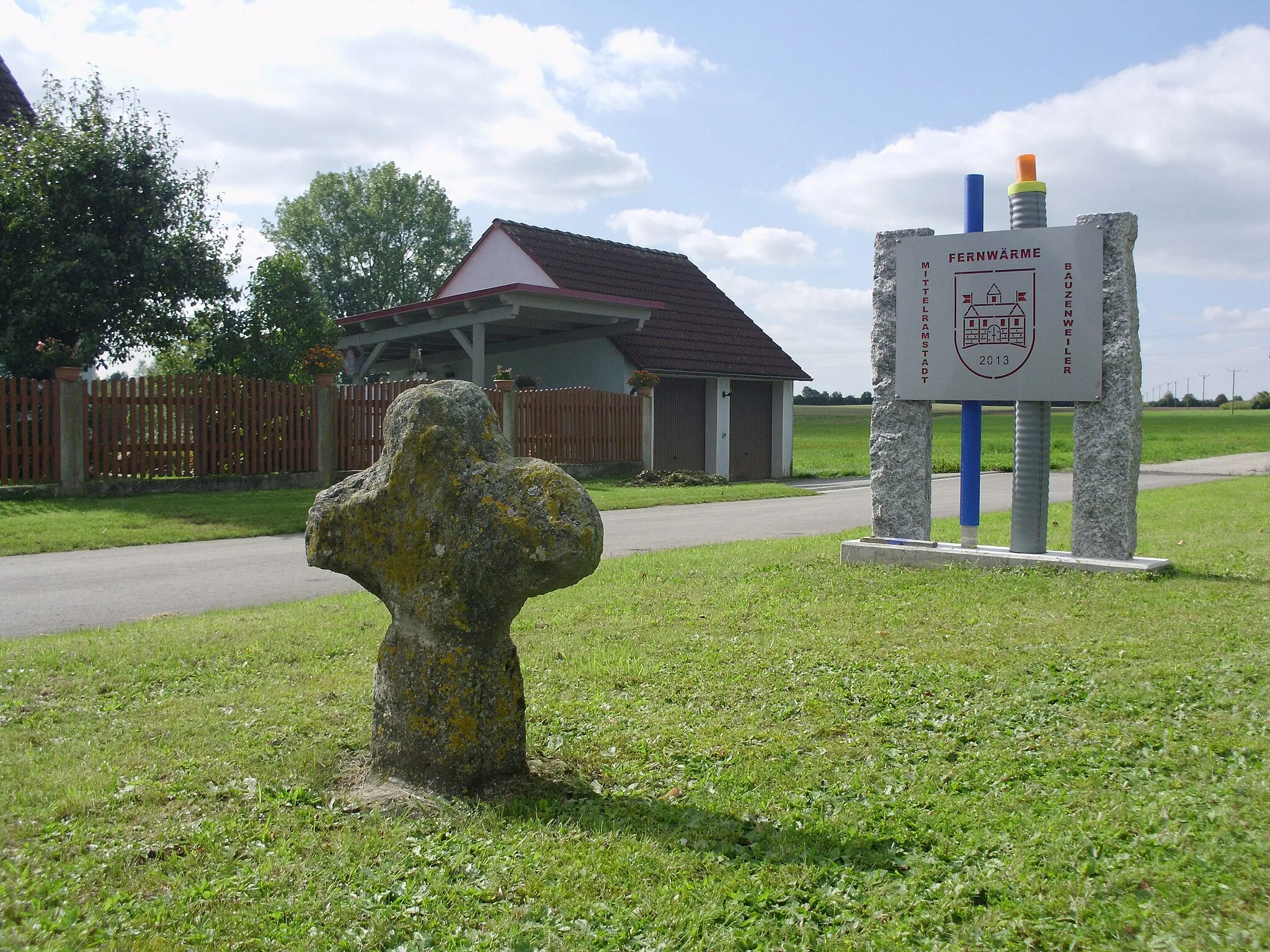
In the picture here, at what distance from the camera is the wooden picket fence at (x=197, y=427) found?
1614 cm

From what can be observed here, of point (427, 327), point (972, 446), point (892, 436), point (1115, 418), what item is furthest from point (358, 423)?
point (1115, 418)

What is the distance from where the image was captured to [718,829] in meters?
3.61

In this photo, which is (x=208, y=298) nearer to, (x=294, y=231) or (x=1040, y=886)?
(x=1040, y=886)

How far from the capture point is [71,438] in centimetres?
1560

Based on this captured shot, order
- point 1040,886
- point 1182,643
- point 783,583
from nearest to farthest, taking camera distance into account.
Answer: point 1040,886 → point 1182,643 → point 783,583

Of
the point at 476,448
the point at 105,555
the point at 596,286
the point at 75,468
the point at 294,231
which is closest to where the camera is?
the point at 476,448

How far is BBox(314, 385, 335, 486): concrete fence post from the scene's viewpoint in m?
18.6

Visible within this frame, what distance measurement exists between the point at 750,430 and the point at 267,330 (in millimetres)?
12624

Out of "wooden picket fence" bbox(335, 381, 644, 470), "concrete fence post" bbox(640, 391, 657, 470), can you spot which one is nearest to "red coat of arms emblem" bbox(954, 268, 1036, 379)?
"wooden picket fence" bbox(335, 381, 644, 470)

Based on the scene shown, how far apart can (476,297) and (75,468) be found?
877cm

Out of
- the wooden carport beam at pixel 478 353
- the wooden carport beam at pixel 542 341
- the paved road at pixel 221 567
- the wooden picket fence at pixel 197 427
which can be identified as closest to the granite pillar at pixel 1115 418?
the paved road at pixel 221 567

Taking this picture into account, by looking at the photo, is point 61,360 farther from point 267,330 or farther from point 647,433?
point 647,433

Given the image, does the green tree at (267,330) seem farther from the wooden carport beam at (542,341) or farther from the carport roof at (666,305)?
the carport roof at (666,305)

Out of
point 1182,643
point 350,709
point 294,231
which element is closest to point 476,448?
point 350,709
